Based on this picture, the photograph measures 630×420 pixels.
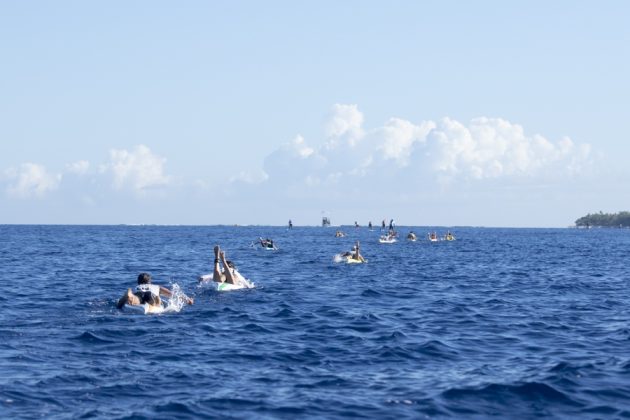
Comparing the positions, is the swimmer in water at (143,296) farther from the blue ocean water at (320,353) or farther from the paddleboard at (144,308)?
the blue ocean water at (320,353)

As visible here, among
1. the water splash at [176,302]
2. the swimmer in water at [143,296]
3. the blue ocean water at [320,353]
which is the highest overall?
the swimmer in water at [143,296]

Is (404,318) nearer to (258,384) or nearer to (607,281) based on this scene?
(258,384)

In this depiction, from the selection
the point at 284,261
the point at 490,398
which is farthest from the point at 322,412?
the point at 284,261

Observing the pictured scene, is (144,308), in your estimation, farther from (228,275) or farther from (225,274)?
(225,274)

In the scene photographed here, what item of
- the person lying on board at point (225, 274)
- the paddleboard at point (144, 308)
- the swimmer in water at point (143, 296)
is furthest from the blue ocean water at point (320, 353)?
the person lying on board at point (225, 274)

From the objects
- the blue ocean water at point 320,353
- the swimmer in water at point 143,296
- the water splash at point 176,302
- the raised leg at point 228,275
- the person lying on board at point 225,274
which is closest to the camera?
the blue ocean water at point 320,353

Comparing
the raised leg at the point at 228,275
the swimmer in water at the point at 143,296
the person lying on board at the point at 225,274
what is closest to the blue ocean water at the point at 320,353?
the swimmer in water at the point at 143,296

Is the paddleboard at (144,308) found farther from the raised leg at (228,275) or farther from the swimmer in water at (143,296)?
the raised leg at (228,275)

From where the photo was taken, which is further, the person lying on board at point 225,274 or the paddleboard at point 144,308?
the person lying on board at point 225,274

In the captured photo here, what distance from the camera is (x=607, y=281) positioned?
42688 mm

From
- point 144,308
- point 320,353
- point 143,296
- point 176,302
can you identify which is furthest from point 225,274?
point 320,353

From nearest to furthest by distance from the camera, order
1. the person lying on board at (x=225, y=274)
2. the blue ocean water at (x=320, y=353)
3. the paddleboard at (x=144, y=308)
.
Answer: the blue ocean water at (x=320, y=353), the paddleboard at (x=144, y=308), the person lying on board at (x=225, y=274)

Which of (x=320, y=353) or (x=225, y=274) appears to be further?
(x=225, y=274)

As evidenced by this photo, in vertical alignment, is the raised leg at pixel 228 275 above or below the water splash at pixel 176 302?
above
